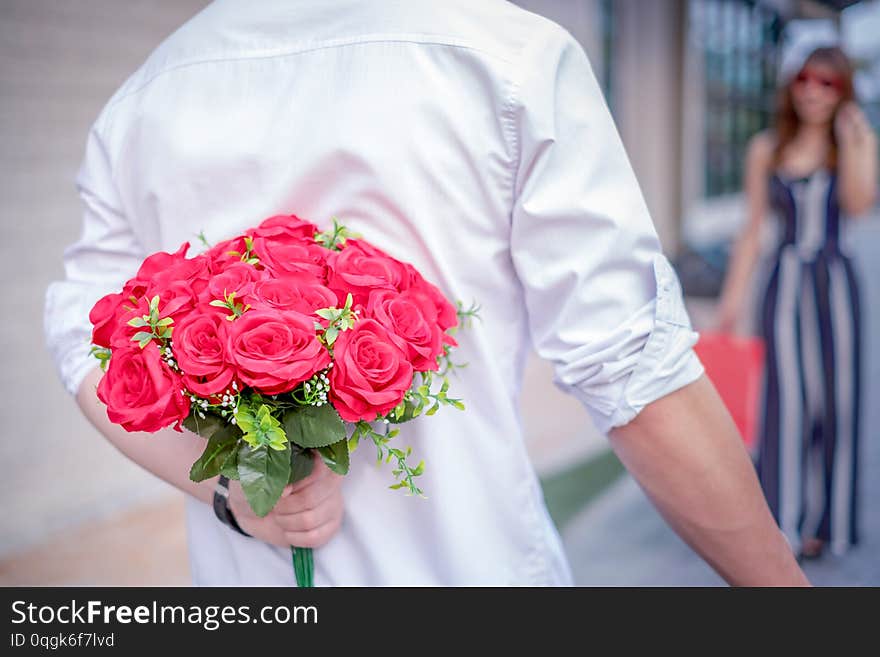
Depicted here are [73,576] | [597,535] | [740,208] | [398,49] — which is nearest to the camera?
[398,49]

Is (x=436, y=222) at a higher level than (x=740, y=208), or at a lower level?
higher

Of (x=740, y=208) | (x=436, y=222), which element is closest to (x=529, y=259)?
(x=436, y=222)

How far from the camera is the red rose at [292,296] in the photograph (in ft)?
2.96

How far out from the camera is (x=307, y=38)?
3.46 ft

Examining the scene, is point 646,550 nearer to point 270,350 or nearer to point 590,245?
point 590,245

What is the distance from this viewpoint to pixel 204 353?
87 cm

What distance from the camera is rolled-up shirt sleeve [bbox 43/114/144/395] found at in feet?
3.95

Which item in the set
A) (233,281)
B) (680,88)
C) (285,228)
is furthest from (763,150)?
(680,88)

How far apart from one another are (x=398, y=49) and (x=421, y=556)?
0.70m

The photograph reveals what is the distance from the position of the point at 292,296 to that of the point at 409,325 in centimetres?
13

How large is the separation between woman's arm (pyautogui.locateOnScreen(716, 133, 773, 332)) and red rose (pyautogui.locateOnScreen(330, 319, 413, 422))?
2965mm

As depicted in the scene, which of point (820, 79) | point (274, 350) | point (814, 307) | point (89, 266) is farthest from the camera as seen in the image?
point (814, 307)
